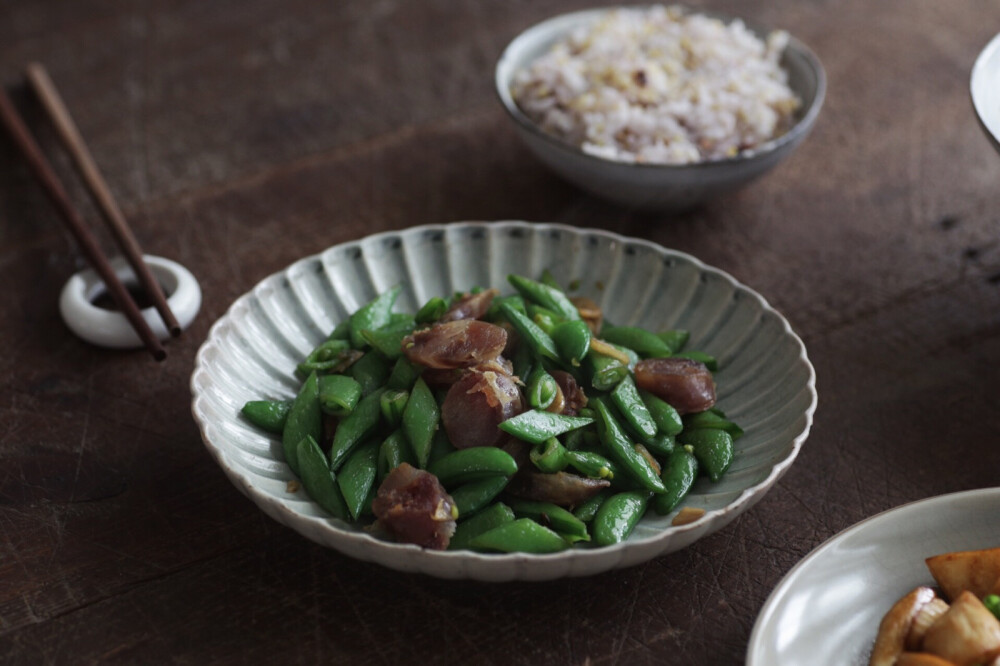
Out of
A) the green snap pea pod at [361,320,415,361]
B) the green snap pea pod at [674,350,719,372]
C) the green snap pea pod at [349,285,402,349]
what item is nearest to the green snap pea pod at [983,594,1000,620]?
the green snap pea pod at [674,350,719,372]

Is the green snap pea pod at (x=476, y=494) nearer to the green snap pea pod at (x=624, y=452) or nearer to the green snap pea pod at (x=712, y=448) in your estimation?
A: the green snap pea pod at (x=624, y=452)

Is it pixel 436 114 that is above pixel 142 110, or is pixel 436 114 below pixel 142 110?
below

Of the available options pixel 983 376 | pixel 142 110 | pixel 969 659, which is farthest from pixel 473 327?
pixel 142 110

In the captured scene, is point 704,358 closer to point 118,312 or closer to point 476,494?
point 476,494

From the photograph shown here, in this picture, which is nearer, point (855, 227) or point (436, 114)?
point (855, 227)

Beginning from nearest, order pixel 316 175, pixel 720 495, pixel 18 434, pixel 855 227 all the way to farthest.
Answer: pixel 720 495
pixel 18 434
pixel 855 227
pixel 316 175

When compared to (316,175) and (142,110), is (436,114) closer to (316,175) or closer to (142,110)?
(316,175)
